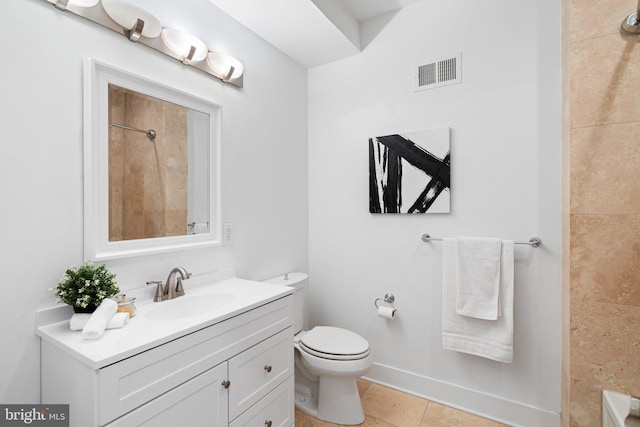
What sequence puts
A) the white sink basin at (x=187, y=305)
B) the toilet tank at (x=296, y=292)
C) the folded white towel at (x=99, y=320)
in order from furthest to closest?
the toilet tank at (x=296, y=292), the white sink basin at (x=187, y=305), the folded white towel at (x=99, y=320)

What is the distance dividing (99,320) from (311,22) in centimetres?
193

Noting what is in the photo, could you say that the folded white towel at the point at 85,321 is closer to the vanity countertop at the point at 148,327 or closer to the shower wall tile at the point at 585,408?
the vanity countertop at the point at 148,327

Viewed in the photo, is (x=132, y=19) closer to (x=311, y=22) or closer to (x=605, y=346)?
(x=311, y=22)

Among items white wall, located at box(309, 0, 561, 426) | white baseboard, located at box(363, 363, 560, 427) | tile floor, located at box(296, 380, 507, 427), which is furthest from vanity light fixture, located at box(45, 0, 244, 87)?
white baseboard, located at box(363, 363, 560, 427)

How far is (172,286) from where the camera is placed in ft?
4.82

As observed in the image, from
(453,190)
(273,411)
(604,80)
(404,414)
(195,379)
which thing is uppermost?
(604,80)

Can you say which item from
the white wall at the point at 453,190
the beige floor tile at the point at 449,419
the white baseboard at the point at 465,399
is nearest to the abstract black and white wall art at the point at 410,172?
the white wall at the point at 453,190

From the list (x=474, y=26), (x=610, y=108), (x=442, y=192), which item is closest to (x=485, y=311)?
Answer: (x=442, y=192)

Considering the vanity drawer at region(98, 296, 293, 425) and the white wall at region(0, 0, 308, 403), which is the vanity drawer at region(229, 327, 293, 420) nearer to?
the vanity drawer at region(98, 296, 293, 425)

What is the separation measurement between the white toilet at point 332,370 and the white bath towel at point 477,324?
0.53 meters

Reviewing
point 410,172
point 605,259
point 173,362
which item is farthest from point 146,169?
point 605,259

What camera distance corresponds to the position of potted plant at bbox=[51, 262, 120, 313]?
1.10 m

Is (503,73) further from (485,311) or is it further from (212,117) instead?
(212,117)

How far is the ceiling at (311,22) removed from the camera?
1.78m
